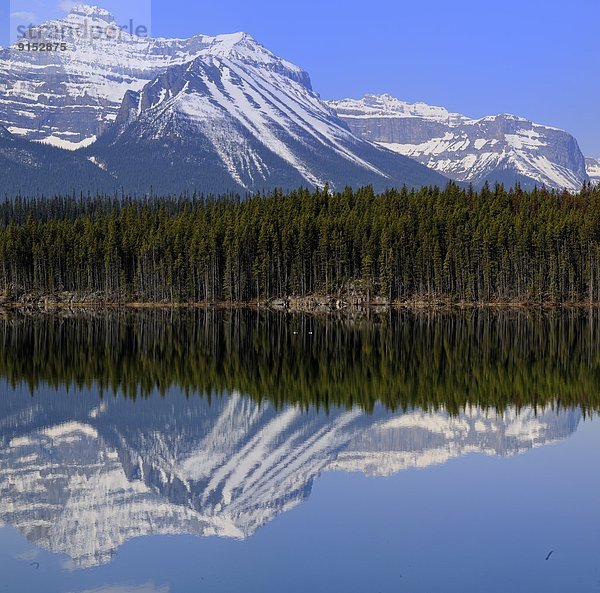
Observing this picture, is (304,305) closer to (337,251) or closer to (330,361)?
(337,251)

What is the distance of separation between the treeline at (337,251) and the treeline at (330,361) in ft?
150

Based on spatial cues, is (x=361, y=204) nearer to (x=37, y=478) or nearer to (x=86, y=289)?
(x=86, y=289)

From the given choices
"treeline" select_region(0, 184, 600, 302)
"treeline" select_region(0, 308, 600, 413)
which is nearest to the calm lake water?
"treeline" select_region(0, 308, 600, 413)

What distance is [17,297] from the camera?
180875mm

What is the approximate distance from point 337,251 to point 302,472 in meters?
127

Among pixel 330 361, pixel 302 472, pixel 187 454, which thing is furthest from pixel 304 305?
pixel 302 472

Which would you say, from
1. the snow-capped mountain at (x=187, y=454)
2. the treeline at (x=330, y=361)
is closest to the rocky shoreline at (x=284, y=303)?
the treeline at (x=330, y=361)

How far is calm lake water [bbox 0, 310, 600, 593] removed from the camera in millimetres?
25188

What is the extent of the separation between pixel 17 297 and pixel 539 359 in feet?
431

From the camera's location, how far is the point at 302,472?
34.8 metres

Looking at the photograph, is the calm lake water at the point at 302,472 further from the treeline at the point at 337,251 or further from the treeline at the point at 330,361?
the treeline at the point at 337,251

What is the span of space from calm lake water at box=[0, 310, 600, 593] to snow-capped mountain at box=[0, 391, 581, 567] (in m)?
0.11

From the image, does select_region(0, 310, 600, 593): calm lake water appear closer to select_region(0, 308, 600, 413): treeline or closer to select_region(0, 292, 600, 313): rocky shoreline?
select_region(0, 308, 600, 413): treeline

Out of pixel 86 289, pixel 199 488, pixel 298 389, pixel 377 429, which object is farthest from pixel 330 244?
pixel 199 488
